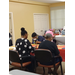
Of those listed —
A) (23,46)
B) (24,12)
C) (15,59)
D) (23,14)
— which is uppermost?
(24,12)

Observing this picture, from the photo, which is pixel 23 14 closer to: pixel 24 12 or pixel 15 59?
pixel 24 12

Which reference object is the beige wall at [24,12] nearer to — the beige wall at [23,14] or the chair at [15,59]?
the beige wall at [23,14]

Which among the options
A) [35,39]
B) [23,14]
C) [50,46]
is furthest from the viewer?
[23,14]

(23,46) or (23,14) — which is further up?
(23,14)

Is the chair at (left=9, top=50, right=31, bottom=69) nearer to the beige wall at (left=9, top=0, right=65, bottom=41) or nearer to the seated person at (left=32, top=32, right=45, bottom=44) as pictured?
the seated person at (left=32, top=32, right=45, bottom=44)

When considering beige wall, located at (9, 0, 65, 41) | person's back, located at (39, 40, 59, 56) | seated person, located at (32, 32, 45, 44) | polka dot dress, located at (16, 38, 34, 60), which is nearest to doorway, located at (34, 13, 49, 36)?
beige wall, located at (9, 0, 65, 41)

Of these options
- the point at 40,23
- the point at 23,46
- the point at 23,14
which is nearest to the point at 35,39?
the point at 23,46

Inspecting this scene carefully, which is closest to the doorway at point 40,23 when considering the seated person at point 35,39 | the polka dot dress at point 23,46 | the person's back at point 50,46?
the seated person at point 35,39

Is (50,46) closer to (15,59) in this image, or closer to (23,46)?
(23,46)

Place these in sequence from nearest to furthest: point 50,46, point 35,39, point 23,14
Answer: point 50,46
point 35,39
point 23,14

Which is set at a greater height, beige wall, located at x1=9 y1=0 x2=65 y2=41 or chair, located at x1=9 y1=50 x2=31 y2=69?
beige wall, located at x1=9 y1=0 x2=65 y2=41

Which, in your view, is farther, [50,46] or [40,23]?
[40,23]
